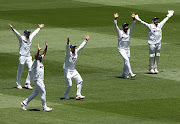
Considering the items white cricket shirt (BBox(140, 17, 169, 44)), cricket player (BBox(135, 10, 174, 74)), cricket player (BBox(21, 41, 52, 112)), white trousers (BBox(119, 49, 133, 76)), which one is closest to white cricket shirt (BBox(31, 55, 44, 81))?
cricket player (BBox(21, 41, 52, 112))

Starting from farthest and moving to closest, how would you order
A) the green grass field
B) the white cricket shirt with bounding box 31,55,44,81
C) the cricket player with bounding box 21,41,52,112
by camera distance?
the white cricket shirt with bounding box 31,55,44,81 → the cricket player with bounding box 21,41,52,112 → the green grass field

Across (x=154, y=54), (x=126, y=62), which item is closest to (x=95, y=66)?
(x=154, y=54)

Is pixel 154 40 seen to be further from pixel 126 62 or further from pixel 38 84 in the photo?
pixel 38 84

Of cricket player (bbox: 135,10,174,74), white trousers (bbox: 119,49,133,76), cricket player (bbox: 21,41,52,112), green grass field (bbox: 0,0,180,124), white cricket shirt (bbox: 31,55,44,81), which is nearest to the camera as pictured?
green grass field (bbox: 0,0,180,124)

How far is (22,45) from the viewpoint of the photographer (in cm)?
3077

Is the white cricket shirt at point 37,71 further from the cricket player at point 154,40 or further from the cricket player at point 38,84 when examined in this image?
the cricket player at point 154,40

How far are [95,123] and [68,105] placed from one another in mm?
3386

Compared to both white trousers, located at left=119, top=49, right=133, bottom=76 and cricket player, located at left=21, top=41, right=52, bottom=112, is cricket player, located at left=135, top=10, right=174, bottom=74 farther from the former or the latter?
cricket player, located at left=21, top=41, right=52, bottom=112

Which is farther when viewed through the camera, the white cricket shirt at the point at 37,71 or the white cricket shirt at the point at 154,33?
the white cricket shirt at the point at 154,33

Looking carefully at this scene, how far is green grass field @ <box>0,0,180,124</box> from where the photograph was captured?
83.0 ft

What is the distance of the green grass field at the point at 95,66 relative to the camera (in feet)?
83.0

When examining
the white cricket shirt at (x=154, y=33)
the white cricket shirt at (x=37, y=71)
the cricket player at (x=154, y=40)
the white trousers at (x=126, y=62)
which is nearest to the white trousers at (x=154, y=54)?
the cricket player at (x=154, y=40)

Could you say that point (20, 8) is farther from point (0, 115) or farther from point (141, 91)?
point (0, 115)

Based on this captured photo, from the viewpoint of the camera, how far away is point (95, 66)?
35594 millimetres
